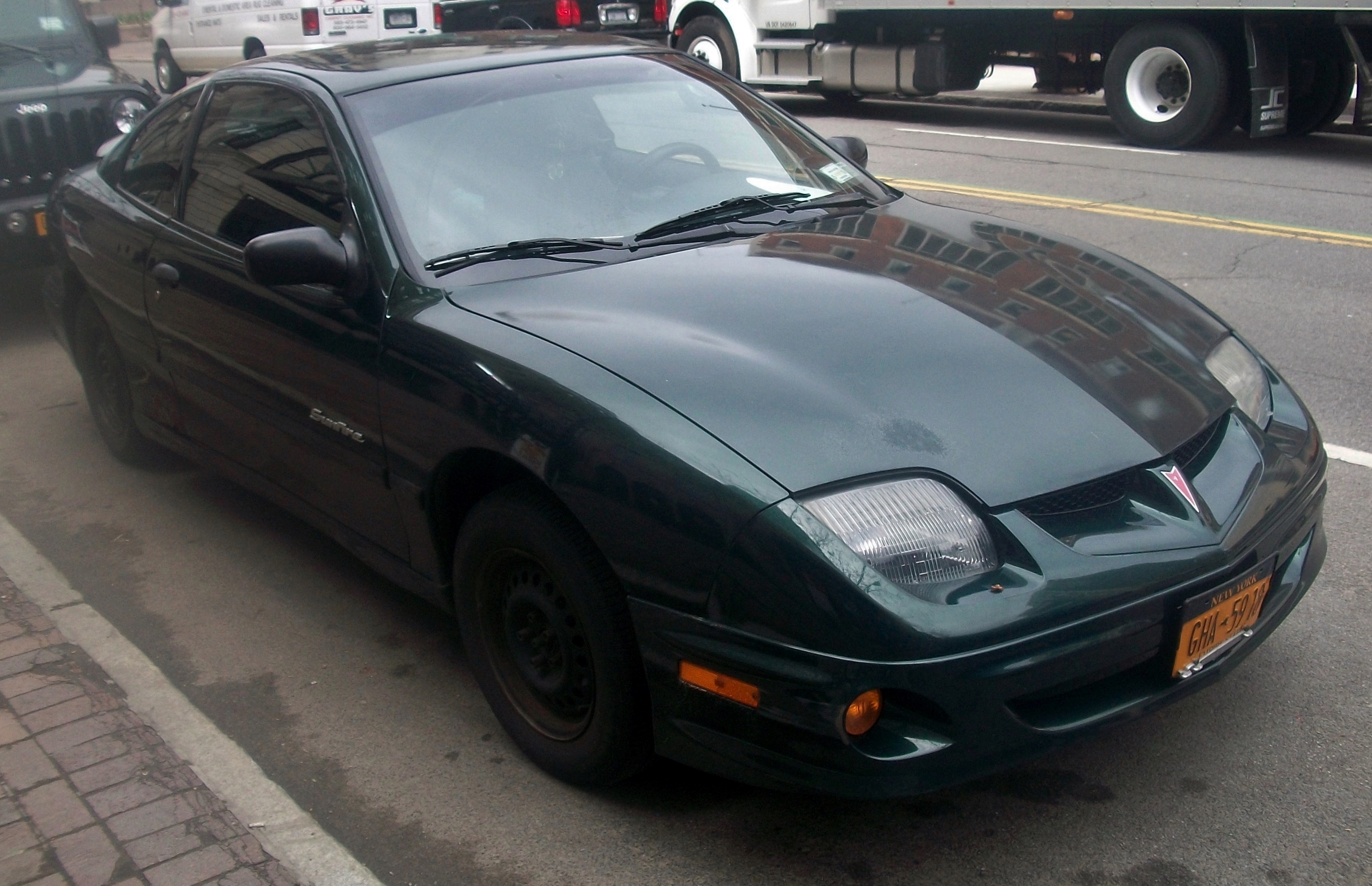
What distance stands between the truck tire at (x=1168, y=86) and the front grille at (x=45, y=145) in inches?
367

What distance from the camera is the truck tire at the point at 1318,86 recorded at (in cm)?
1227

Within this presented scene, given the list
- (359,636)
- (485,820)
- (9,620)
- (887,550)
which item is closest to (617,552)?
(887,550)

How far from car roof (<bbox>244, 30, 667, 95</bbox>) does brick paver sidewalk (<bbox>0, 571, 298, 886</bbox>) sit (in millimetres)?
1869

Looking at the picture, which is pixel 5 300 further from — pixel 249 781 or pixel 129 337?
pixel 249 781

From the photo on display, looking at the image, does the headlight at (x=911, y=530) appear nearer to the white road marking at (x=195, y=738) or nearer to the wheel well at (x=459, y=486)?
the wheel well at (x=459, y=486)

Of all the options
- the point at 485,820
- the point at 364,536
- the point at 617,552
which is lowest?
the point at 485,820

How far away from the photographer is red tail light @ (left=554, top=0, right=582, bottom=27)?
16844 mm

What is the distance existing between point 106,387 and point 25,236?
2471 mm

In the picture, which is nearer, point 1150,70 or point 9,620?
point 9,620

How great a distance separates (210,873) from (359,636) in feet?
4.03

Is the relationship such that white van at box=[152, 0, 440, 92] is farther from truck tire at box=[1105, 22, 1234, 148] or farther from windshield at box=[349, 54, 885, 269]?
windshield at box=[349, 54, 885, 269]

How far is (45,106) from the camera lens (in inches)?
295

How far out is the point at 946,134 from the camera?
14.0m

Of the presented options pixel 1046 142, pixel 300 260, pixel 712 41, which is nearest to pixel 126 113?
pixel 300 260
